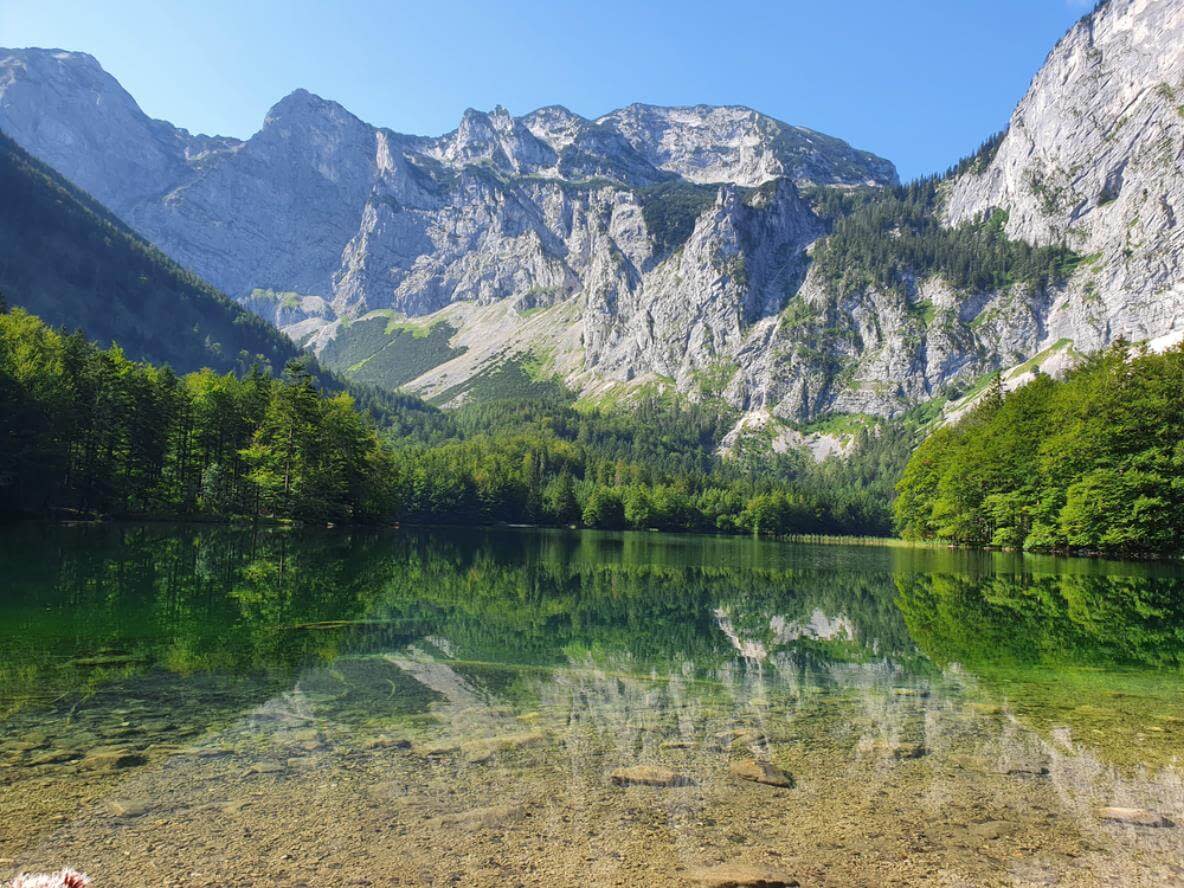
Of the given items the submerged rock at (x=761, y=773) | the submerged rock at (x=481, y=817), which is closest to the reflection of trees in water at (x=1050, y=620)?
the submerged rock at (x=761, y=773)

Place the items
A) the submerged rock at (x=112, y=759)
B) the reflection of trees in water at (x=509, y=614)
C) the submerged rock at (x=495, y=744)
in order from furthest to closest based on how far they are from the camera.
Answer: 1. the reflection of trees in water at (x=509, y=614)
2. the submerged rock at (x=495, y=744)
3. the submerged rock at (x=112, y=759)

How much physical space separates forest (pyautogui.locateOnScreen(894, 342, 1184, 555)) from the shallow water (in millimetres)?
31728

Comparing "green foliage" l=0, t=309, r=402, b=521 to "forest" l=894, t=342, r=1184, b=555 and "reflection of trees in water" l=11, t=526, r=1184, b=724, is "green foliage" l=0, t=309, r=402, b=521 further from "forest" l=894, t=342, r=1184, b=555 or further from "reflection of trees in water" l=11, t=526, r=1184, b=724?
"forest" l=894, t=342, r=1184, b=555

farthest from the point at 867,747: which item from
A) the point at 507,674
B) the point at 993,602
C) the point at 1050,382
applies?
the point at 1050,382

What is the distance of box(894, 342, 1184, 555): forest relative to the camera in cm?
4944

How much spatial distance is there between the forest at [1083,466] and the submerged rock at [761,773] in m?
52.6

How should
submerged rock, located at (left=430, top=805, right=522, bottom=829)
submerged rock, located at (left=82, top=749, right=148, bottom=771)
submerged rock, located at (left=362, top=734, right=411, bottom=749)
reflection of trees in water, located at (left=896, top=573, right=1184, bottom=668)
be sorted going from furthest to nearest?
reflection of trees in water, located at (left=896, top=573, right=1184, bottom=668) < submerged rock, located at (left=362, top=734, right=411, bottom=749) < submerged rock, located at (left=82, top=749, right=148, bottom=771) < submerged rock, located at (left=430, top=805, right=522, bottom=829)

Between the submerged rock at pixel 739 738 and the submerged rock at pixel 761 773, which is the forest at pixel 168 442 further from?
the submerged rock at pixel 761 773

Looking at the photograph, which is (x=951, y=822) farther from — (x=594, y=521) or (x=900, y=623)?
(x=594, y=521)

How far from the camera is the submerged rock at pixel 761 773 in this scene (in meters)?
9.18

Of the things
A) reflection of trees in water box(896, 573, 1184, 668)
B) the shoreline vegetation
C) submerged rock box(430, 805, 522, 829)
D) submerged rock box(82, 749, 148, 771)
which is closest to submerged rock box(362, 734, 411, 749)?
submerged rock box(430, 805, 522, 829)

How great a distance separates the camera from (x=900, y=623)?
24031 millimetres

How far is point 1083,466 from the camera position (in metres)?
55.8

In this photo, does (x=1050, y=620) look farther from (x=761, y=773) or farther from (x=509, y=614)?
(x=761, y=773)
